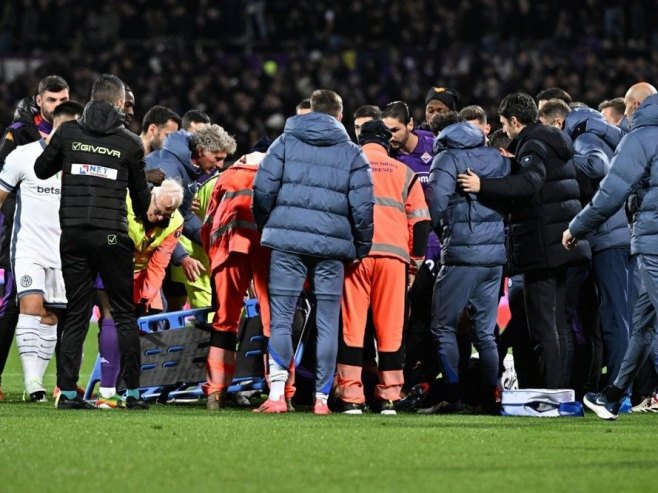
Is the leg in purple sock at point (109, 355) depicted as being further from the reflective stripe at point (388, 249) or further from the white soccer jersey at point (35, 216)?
the reflective stripe at point (388, 249)

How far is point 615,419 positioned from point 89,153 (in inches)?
152

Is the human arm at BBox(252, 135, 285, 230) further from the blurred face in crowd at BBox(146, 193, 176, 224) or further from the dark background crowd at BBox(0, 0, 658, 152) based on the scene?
the dark background crowd at BBox(0, 0, 658, 152)

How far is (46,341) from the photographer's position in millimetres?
10586

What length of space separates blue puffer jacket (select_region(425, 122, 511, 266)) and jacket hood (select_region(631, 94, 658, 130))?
1321mm

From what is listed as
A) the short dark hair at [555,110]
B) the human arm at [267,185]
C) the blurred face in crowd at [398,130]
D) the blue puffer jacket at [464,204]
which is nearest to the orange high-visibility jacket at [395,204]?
the blue puffer jacket at [464,204]

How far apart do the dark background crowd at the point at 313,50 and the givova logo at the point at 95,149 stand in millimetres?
16470

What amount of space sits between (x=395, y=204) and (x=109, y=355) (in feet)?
7.56

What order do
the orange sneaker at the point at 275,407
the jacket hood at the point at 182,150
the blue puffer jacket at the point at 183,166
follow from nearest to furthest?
the orange sneaker at the point at 275,407 < the blue puffer jacket at the point at 183,166 < the jacket hood at the point at 182,150

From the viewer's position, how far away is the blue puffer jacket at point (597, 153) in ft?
34.3

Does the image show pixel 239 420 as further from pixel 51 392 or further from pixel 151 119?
pixel 151 119

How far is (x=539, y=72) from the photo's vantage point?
89.8 ft

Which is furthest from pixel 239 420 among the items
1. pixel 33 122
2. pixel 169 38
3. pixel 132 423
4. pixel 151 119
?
pixel 169 38

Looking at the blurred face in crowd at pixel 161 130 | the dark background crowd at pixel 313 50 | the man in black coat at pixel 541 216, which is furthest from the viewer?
the dark background crowd at pixel 313 50

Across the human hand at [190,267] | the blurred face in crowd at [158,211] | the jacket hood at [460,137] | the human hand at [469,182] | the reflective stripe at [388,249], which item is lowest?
the human hand at [190,267]
